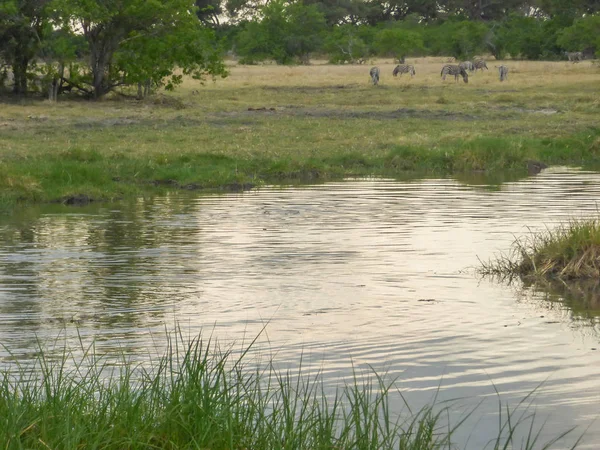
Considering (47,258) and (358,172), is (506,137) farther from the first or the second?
(47,258)

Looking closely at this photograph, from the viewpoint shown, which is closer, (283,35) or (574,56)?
(574,56)

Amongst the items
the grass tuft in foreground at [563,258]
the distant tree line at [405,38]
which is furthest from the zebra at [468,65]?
the grass tuft in foreground at [563,258]

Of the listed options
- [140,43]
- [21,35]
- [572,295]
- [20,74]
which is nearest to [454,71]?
[140,43]

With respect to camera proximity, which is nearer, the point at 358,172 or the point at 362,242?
the point at 362,242

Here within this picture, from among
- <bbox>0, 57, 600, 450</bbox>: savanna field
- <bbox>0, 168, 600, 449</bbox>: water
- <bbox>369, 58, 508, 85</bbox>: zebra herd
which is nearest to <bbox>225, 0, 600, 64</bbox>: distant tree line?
<bbox>369, 58, 508, 85</bbox>: zebra herd

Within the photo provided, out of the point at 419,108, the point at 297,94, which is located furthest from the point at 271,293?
the point at 297,94

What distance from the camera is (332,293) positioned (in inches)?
459

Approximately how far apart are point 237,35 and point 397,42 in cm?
1366

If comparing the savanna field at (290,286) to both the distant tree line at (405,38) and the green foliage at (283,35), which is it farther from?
the green foliage at (283,35)

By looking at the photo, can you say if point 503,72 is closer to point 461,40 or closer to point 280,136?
point 461,40

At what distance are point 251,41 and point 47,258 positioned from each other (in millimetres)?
66392

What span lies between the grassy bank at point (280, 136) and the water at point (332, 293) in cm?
313

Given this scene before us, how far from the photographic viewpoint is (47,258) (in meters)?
14.0

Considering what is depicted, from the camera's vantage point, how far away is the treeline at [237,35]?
4047 cm
